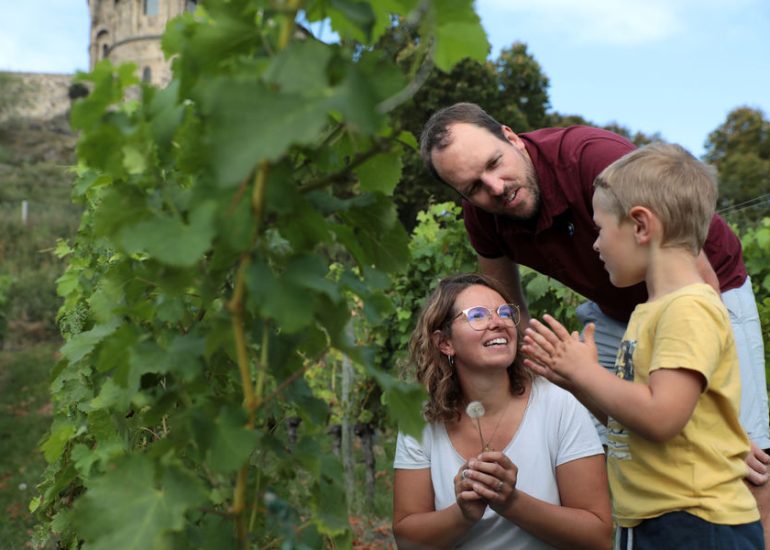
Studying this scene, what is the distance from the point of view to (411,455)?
2.64 m

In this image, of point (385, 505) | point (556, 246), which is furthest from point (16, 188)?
point (556, 246)

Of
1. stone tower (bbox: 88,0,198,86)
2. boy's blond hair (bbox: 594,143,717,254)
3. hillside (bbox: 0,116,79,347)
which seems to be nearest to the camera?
boy's blond hair (bbox: 594,143,717,254)

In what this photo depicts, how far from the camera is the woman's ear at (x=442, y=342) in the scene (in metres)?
2.73

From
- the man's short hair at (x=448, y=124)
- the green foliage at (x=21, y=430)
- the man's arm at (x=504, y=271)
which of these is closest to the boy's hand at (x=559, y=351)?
the man's short hair at (x=448, y=124)

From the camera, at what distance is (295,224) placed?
3.66 ft

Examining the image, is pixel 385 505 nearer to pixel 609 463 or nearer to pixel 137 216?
pixel 609 463

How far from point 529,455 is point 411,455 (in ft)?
1.21

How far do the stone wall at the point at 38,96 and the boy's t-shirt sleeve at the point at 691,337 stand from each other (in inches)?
2042

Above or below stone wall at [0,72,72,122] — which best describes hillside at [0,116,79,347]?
below

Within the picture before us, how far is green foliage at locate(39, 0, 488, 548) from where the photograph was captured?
0.90m

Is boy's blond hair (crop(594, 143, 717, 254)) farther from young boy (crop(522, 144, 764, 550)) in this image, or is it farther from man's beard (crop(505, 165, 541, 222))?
man's beard (crop(505, 165, 541, 222))

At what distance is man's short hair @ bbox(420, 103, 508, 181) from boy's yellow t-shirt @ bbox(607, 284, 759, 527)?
1015 millimetres

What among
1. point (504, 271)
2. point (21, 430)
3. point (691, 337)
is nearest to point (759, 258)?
point (504, 271)

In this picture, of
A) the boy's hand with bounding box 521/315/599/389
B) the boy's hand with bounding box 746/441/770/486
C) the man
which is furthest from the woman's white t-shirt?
the boy's hand with bounding box 521/315/599/389
